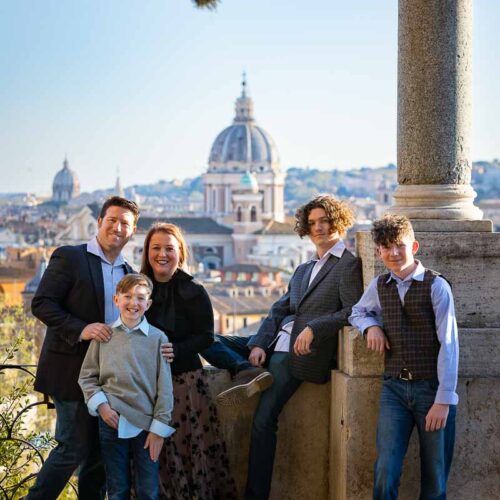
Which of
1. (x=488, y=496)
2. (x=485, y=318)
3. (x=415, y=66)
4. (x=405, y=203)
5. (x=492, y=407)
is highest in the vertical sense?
(x=415, y=66)

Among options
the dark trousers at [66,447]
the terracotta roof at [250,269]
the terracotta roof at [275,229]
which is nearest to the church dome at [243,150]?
the terracotta roof at [275,229]

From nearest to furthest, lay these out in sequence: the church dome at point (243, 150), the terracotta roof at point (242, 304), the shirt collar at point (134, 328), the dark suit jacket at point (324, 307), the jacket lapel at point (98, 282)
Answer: the shirt collar at point (134, 328), the jacket lapel at point (98, 282), the dark suit jacket at point (324, 307), the terracotta roof at point (242, 304), the church dome at point (243, 150)

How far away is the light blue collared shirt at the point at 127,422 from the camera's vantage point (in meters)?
3.49

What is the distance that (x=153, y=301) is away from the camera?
3740 mm

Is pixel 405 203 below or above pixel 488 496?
above

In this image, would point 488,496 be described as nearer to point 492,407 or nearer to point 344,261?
point 492,407

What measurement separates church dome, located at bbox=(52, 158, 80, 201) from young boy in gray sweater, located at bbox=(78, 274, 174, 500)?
143051mm

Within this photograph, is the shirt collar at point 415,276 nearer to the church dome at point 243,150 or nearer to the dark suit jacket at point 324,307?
the dark suit jacket at point 324,307

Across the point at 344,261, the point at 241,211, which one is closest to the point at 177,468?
the point at 344,261

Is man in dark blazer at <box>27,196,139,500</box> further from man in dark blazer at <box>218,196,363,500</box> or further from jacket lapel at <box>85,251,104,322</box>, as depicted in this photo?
man in dark blazer at <box>218,196,363,500</box>

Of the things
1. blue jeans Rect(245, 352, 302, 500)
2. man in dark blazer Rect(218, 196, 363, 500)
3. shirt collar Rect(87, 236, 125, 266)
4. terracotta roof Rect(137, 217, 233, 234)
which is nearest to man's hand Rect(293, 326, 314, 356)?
man in dark blazer Rect(218, 196, 363, 500)

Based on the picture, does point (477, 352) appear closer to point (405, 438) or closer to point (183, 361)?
point (405, 438)

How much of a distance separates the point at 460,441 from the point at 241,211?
279 feet

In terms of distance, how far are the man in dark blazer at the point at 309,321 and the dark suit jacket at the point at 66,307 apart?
493 millimetres
